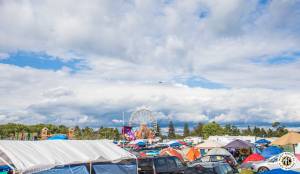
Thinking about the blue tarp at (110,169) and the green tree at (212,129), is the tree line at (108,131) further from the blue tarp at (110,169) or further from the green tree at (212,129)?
the blue tarp at (110,169)

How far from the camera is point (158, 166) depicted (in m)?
19.9

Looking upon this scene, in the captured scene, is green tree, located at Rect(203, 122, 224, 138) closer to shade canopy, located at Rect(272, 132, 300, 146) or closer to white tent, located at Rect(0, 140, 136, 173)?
shade canopy, located at Rect(272, 132, 300, 146)

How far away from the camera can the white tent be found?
10.9 m

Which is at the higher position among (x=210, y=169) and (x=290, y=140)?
(x=290, y=140)

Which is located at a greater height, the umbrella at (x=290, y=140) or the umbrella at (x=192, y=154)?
the umbrella at (x=290, y=140)

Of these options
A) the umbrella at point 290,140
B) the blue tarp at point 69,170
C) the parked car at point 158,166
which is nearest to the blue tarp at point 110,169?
the blue tarp at point 69,170

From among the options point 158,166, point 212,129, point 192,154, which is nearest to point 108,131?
point 212,129

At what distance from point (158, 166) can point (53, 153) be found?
8.39 m

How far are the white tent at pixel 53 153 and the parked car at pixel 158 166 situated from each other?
4037 millimetres

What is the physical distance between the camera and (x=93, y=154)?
1437cm

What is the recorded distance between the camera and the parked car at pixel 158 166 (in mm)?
19703

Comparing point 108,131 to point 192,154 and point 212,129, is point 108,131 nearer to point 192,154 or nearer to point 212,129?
point 212,129

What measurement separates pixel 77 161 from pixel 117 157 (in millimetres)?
2590

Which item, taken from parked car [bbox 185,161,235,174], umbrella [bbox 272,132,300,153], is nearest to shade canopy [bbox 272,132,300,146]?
umbrella [bbox 272,132,300,153]
